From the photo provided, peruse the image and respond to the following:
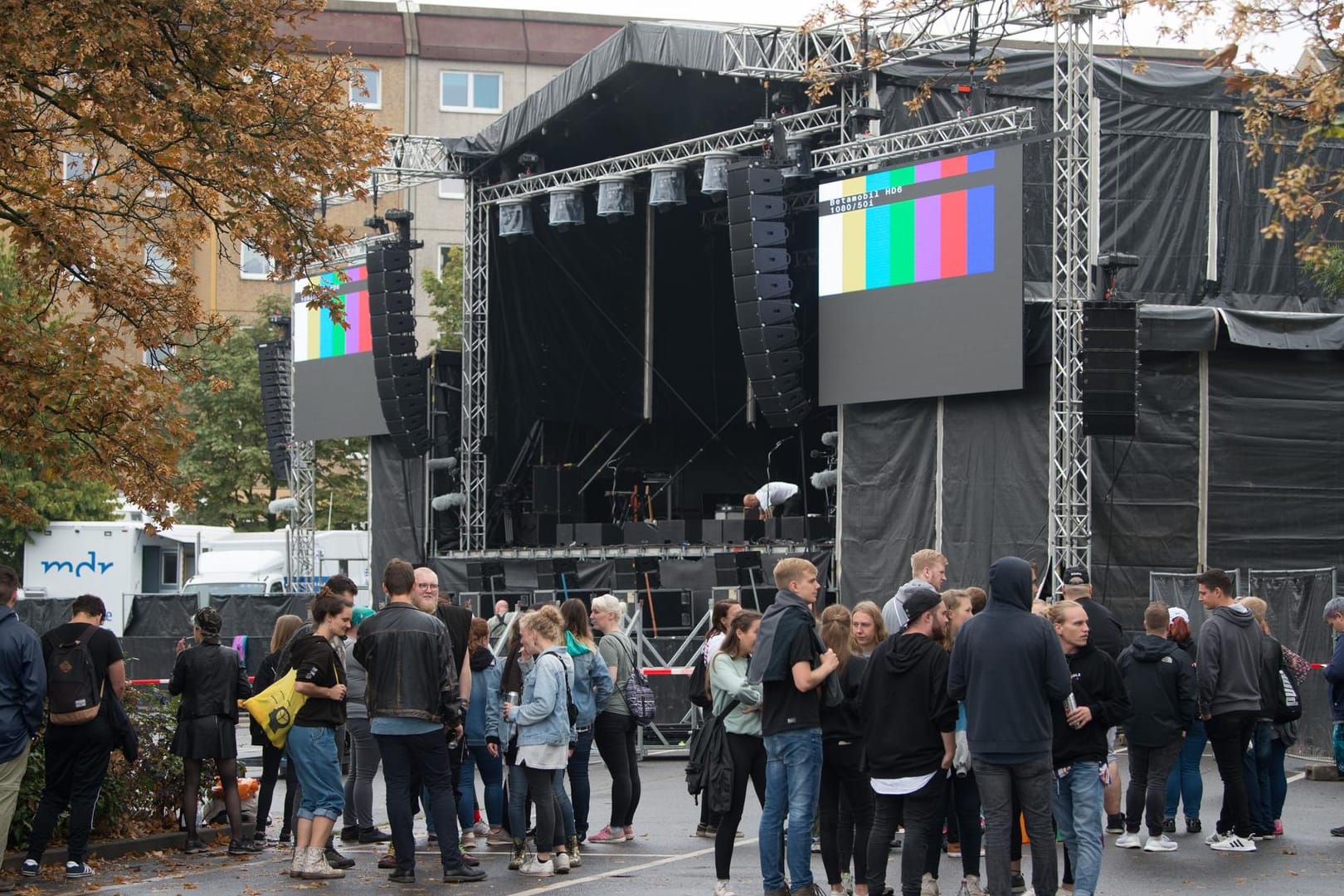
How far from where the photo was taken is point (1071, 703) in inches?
341

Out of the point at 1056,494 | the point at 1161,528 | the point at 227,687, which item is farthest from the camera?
the point at 1161,528

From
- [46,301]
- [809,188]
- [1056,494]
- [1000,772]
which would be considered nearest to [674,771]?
[1056,494]

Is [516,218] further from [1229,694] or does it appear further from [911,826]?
[911,826]

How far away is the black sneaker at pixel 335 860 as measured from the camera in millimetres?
10266

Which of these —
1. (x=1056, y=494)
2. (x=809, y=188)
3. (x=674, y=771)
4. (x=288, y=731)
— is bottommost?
(x=674, y=771)

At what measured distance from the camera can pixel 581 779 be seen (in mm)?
11258

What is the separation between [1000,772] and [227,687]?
5648 millimetres

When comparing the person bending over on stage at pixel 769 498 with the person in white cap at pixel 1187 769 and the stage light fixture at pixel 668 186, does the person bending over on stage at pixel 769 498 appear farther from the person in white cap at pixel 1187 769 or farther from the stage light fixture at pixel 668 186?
the person in white cap at pixel 1187 769

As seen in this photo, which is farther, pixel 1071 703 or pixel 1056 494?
pixel 1056 494

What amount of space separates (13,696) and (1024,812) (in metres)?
5.72

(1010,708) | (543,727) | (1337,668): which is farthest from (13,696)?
(1337,668)

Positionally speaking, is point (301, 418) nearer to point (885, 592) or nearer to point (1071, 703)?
point (885, 592)

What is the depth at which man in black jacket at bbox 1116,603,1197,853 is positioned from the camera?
34.9 feet

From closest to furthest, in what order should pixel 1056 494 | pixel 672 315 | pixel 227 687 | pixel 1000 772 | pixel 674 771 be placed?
pixel 1000 772 → pixel 227 687 → pixel 674 771 → pixel 1056 494 → pixel 672 315
